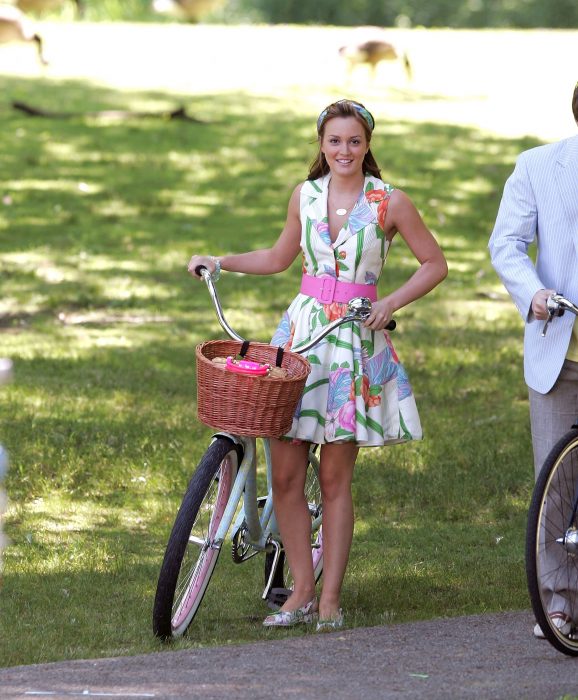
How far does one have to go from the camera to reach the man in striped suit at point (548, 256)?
4.99 metres

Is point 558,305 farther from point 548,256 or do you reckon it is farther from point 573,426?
point 573,426

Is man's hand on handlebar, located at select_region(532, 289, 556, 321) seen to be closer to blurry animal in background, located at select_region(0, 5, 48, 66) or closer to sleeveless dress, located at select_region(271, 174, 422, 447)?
sleeveless dress, located at select_region(271, 174, 422, 447)

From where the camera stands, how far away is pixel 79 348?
10.3 m

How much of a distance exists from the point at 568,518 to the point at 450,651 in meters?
0.63

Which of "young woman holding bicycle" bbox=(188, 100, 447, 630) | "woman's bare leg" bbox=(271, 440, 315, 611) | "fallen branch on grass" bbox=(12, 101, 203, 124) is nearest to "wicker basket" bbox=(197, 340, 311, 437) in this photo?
"young woman holding bicycle" bbox=(188, 100, 447, 630)

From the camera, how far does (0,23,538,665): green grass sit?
618 cm

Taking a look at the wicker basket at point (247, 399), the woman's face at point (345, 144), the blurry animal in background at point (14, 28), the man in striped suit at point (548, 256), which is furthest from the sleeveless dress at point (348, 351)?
the blurry animal in background at point (14, 28)

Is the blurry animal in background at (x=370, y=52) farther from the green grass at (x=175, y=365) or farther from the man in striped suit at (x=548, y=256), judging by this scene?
the man in striped suit at (x=548, y=256)

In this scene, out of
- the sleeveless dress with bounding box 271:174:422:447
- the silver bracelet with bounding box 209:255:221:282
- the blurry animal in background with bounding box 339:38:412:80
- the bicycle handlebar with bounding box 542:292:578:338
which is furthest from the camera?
the blurry animal in background with bounding box 339:38:412:80

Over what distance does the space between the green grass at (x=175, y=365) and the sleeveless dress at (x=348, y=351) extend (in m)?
0.83

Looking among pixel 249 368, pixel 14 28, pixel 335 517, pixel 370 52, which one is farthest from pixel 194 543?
pixel 14 28

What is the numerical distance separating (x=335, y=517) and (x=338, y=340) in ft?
2.32

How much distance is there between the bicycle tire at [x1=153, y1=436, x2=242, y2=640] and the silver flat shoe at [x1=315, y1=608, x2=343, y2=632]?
0.47 metres

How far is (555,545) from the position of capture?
506 centimetres
